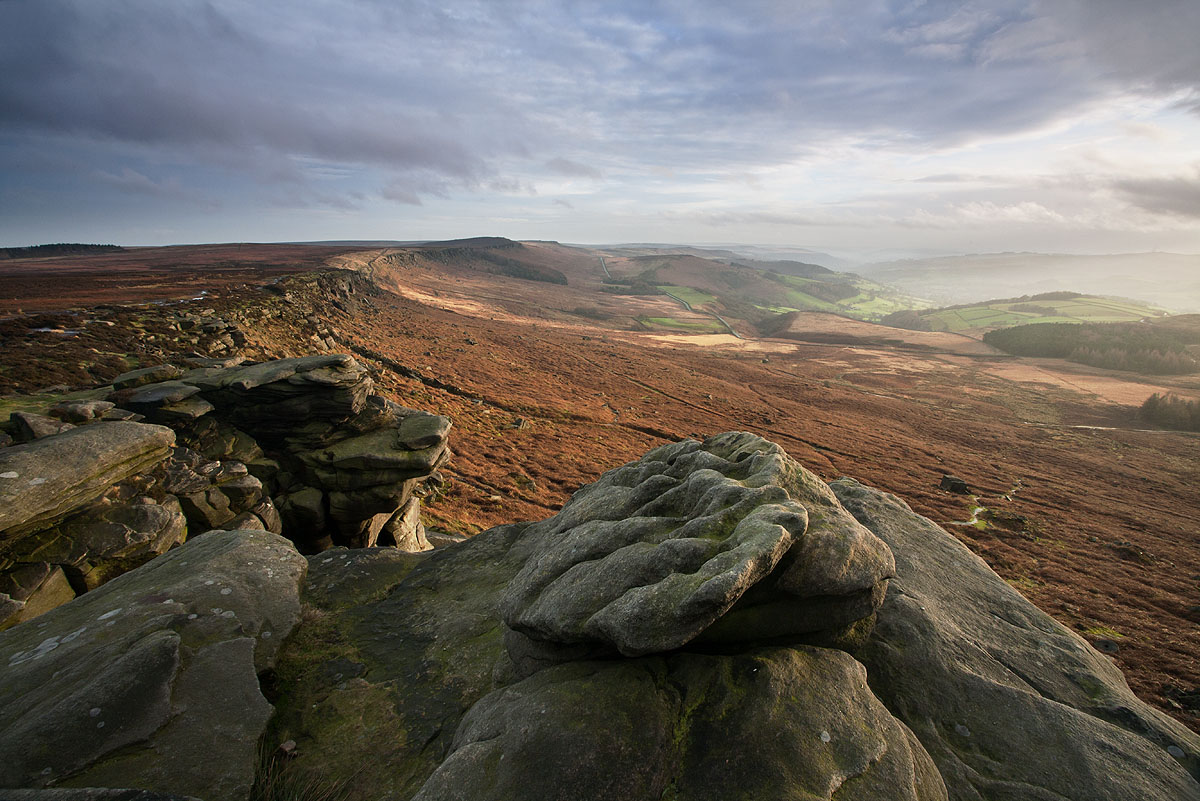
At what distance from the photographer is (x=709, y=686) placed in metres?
6.85

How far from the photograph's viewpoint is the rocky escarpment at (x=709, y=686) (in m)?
6.08

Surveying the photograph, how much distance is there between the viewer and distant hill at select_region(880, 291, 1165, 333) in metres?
148

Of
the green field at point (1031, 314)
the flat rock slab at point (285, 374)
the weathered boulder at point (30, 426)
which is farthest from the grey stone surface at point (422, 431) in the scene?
the green field at point (1031, 314)

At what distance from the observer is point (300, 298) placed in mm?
44062

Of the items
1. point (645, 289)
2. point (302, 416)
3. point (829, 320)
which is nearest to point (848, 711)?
point (302, 416)

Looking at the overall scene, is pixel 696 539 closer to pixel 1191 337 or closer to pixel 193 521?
pixel 193 521

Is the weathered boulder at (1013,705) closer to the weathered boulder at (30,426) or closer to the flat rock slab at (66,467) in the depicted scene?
the flat rock slab at (66,467)

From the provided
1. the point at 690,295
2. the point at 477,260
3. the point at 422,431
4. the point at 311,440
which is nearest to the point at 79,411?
the point at 311,440

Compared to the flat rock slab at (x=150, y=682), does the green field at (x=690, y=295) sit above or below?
above

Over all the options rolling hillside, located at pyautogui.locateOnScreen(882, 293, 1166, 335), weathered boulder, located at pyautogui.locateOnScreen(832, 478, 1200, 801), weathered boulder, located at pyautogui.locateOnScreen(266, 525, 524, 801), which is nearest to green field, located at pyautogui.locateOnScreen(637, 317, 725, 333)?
rolling hillside, located at pyautogui.locateOnScreen(882, 293, 1166, 335)

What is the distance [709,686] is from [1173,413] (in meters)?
87.6

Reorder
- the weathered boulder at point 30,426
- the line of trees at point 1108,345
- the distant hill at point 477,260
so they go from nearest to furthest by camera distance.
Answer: the weathered boulder at point 30,426 < the line of trees at point 1108,345 < the distant hill at point 477,260

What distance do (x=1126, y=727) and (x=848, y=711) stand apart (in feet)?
17.3

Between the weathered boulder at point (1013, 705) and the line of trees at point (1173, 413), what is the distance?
78384 mm
